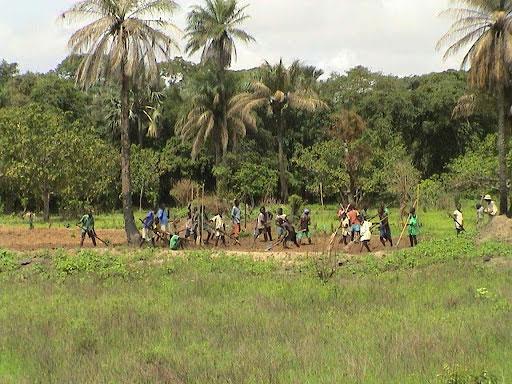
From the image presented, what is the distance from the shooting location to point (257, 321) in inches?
398

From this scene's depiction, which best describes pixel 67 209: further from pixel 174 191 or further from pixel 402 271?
pixel 402 271

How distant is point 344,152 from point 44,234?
746 inches

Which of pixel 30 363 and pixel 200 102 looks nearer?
pixel 30 363

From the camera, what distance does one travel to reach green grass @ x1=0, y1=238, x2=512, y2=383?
7340 mm

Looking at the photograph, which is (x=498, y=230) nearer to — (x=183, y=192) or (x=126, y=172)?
(x=126, y=172)

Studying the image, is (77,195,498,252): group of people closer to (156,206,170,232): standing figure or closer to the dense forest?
(156,206,170,232): standing figure

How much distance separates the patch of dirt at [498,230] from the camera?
20.1 meters

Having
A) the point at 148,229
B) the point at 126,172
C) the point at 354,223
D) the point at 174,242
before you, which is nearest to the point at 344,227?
the point at 354,223

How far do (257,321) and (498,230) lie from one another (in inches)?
513

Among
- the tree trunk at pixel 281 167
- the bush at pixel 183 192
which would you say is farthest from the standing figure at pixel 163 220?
the tree trunk at pixel 281 167

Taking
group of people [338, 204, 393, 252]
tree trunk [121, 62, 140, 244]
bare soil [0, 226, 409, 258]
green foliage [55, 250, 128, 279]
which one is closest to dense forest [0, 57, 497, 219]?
bare soil [0, 226, 409, 258]

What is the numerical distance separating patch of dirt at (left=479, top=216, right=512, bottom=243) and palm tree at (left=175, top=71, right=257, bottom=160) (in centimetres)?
2105

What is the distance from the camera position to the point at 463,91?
45062 mm

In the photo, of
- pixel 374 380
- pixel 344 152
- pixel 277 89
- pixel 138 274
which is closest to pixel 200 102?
pixel 277 89
